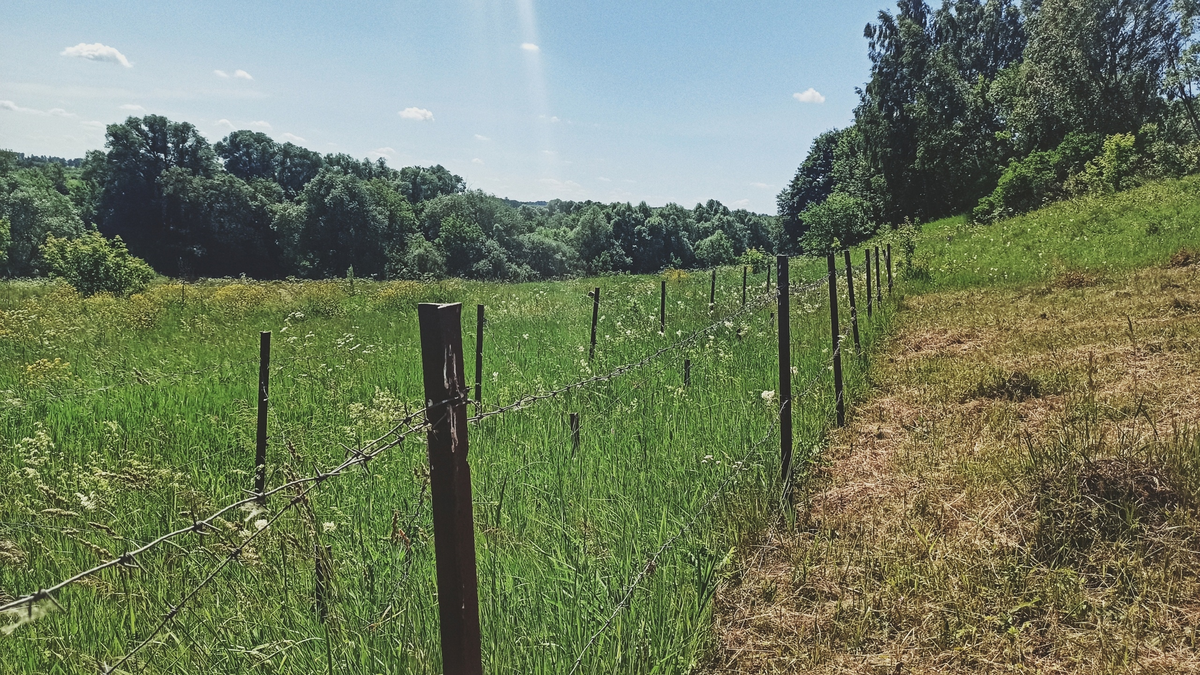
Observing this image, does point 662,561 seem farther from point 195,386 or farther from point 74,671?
point 195,386

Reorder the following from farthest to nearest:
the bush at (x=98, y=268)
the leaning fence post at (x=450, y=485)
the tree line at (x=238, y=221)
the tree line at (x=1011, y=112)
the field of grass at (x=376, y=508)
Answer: the tree line at (x=238, y=221)
the tree line at (x=1011, y=112)
the bush at (x=98, y=268)
the field of grass at (x=376, y=508)
the leaning fence post at (x=450, y=485)

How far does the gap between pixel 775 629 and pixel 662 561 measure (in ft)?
1.98

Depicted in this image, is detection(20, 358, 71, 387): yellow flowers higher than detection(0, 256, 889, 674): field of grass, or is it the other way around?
detection(20, 358, 71, 387): yellow flowers

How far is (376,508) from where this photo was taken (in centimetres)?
375

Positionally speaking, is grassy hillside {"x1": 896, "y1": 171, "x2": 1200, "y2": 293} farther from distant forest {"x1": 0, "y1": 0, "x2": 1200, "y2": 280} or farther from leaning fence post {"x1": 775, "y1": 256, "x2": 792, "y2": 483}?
leaning fence post {"x1": 775, "y1": 256, "x2": 792, "y2": 483}

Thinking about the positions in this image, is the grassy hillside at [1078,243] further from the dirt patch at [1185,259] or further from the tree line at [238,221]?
the tree line at [238,221]

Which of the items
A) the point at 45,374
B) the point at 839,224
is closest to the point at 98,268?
the point at 45,374

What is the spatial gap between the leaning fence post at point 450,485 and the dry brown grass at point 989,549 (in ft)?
5.54

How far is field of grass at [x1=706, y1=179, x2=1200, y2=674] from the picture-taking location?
277 centimetres

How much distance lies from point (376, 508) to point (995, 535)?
357 centimetres

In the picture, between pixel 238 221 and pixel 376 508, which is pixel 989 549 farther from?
pixel 238 221

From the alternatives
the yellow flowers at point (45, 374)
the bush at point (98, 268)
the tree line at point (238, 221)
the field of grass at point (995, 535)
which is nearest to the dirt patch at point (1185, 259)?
the field of grass at point (995, 535)

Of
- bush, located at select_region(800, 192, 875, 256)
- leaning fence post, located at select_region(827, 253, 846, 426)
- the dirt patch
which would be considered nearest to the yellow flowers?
leaning fence post, located at select_region(827, 253, 846, 426)

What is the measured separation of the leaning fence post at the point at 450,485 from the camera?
1396mm
